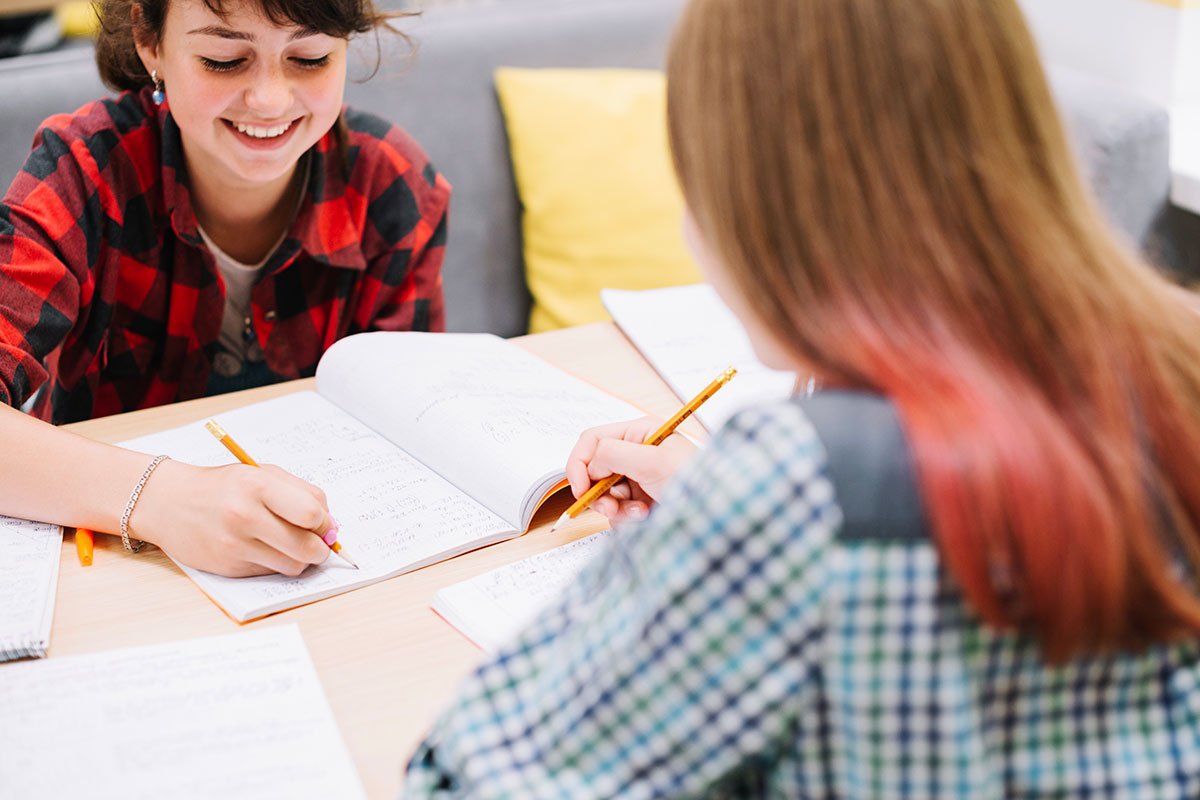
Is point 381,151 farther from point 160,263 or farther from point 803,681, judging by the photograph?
point 803,681

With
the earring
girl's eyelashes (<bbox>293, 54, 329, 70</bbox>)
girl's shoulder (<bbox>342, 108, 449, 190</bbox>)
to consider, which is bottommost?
girl's shoulder (<bbox>342, 108, 449, 190</bbox>)

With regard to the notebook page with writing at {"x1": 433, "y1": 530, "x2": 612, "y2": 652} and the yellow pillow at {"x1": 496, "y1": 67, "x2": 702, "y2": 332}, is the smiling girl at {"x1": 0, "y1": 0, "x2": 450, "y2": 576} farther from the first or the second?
the yellow pillow at {"x1": 496, "y1": 67, "x2": 702, "y2": 332}

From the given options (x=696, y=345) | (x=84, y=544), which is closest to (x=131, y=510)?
(x=84, y=544)

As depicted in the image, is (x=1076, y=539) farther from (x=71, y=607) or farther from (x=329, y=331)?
(x=329, y=331)

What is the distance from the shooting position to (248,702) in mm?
784

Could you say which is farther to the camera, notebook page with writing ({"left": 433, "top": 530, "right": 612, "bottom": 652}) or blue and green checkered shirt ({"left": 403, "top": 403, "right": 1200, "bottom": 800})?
notebook page with writing ({"left": 433, "top": 530, "right": 612, "bottom": 652})

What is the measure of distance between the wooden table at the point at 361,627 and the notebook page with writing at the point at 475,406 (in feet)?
0.15

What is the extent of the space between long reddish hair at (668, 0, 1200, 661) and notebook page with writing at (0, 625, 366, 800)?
1.30ft

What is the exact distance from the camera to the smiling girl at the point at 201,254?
3.18ft

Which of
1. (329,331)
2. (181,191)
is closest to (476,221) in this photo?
(329,331)

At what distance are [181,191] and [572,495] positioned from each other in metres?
0.59

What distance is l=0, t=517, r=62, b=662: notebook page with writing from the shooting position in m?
0.84

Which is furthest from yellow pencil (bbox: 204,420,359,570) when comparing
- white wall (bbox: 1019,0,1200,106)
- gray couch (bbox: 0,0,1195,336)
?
white wall (bbox: 1019,0,1200,106)

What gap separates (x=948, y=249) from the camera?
550mm
